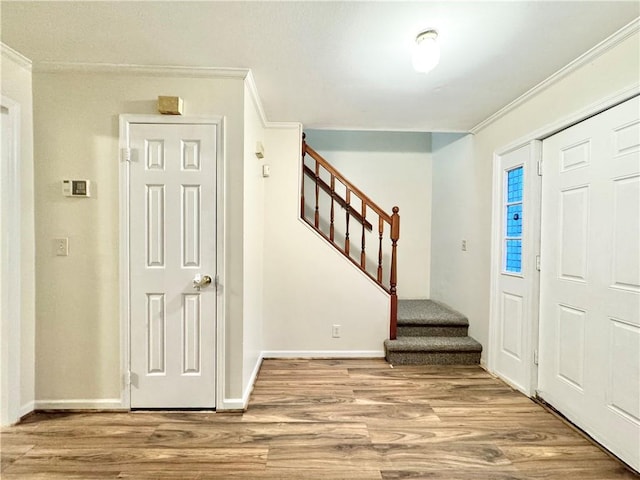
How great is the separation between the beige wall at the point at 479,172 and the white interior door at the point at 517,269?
0.44ft

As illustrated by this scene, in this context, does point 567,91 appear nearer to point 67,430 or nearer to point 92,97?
point 92,97

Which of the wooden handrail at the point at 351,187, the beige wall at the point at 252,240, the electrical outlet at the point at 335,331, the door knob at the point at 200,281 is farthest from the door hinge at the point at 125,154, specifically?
the electrical outlet at the point at 335,331

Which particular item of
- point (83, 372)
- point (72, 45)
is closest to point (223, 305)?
point (83, 372)

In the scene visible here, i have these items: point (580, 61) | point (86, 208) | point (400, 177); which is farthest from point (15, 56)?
point (400, 177)

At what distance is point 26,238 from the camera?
1.99 m

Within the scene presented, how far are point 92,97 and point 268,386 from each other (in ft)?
8.37

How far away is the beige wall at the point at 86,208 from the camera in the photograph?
6.65ft

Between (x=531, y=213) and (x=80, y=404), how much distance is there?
3.66 metres

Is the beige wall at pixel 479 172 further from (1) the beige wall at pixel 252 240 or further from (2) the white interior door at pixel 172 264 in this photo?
(2) the white interior door at pixel 172 264

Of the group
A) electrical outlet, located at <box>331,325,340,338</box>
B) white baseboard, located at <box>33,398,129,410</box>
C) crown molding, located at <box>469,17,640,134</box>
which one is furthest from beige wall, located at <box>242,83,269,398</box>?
crown molding, located at <box>469,17,640,134</box>

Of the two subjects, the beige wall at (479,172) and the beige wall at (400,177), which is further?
the beige wall at (400,177)

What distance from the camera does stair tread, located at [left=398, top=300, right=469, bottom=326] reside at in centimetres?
310

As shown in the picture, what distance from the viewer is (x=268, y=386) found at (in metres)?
2.46

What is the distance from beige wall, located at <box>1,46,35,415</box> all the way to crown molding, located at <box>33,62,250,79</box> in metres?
0.15
